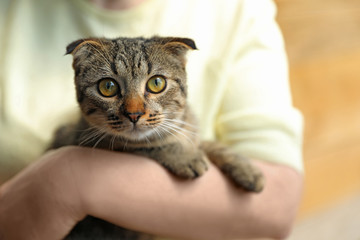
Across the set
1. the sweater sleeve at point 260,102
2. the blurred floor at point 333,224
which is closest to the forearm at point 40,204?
the sweater sleeve at point 260,102

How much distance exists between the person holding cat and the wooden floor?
1.16ft

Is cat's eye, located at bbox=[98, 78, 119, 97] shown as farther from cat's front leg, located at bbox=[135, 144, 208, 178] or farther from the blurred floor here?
the blurred floor

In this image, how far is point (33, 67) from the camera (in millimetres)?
454

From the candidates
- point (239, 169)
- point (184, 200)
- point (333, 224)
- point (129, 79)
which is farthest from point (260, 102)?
point (333, 224)

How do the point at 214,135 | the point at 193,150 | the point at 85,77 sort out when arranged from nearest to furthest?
the point at 85,77 < the point at 193,150 < the point at 214,135

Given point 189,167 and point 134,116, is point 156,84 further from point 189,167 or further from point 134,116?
point 189,167

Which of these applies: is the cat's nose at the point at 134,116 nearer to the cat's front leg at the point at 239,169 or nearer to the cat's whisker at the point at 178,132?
the cat's whisker at the point at 178,132

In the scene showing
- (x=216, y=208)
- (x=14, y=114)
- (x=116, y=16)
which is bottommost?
(x=216, y=208)

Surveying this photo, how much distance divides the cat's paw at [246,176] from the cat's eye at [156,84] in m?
0.28

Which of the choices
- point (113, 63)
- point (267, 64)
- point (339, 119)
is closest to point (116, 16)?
point (113, 63)

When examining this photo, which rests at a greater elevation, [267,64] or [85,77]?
[267,64]

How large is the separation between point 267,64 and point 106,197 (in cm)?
40

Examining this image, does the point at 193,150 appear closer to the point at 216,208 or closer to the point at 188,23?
the point at 216,208

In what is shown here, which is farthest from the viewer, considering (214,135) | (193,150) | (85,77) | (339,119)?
(339,119)
